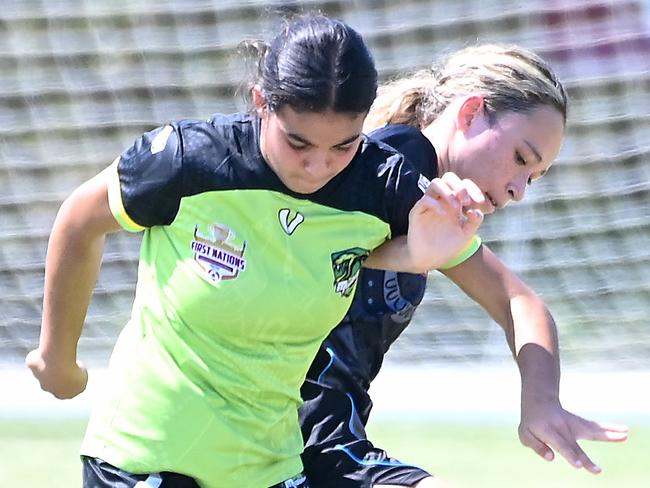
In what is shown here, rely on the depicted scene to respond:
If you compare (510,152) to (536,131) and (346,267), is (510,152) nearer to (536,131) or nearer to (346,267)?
(536,131)

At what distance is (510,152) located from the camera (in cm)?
246

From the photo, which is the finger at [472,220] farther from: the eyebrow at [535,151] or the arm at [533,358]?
the eyebrow at [535,151]

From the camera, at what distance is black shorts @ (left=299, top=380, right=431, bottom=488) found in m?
2.38

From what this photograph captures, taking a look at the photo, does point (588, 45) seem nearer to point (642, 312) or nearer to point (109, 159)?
point (642, 312)

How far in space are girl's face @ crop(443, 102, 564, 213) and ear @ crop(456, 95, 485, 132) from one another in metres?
0.03

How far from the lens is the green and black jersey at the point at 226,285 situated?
2078 mm

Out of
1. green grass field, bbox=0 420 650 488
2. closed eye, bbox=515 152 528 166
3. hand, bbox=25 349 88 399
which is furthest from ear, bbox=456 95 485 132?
green grass field, bbox=0 420 650 488

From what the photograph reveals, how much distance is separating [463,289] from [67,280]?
2.41ft

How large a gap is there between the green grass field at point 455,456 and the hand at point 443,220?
5.78 ft

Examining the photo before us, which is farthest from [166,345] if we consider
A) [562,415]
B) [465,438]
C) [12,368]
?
[12,368]

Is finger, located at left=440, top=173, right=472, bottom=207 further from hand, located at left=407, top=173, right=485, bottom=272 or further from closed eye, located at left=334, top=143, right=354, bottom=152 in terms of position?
closed eye, located at left=334, top=143, right=354, bottom=152

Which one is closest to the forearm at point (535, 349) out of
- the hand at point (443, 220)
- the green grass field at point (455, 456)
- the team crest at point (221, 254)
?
the hand at point (443, 220)

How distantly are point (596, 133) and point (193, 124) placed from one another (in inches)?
122

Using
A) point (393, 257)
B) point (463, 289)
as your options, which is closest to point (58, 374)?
point (393, 257)
